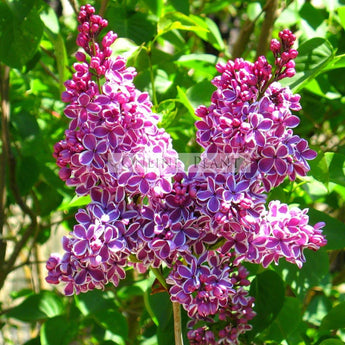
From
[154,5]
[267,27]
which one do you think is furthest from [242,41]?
[154,5]

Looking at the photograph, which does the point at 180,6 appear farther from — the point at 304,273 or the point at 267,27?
the point at 304,273

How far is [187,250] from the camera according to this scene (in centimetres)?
66

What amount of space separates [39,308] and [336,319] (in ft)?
1.89

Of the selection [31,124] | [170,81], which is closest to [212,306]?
[170,81]

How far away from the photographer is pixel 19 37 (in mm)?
1051

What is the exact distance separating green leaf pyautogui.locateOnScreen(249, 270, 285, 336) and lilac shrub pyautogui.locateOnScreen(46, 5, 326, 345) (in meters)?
0.30

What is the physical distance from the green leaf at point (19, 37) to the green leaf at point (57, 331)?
480 mm

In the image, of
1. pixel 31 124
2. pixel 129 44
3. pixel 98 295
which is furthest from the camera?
pixel 31 124

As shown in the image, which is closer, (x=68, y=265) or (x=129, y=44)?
(x=68, y=265)

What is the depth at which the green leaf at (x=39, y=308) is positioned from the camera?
4.17 ft

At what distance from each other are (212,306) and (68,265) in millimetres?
153

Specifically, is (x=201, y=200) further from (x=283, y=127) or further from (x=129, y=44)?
(x=129, y=44)

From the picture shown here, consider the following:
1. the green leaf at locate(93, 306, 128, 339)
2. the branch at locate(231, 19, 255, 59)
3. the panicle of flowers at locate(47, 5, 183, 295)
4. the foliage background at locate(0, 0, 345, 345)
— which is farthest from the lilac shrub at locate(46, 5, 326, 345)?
the branch at locate(231, 19, 255, 59)

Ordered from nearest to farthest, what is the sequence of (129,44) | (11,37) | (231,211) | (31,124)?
(231,211)
(129,44)
(11,37)
(31,124)
